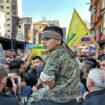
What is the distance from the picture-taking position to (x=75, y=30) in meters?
11.6

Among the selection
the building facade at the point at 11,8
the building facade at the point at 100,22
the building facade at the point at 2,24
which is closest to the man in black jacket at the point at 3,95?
the building facade at the point at 100,22

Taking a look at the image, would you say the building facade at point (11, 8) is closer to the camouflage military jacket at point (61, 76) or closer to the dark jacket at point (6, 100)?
the camouflage military jacket at point (61, 76)

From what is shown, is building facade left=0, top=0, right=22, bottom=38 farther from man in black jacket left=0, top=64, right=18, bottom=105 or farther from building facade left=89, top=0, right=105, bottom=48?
man in black jacket left=0, top=64, right=18, bottom=105

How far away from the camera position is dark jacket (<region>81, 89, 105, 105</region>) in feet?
16.8

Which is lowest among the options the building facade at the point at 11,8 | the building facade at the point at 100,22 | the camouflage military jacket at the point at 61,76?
the camouflage military jacket at the point at 61,76

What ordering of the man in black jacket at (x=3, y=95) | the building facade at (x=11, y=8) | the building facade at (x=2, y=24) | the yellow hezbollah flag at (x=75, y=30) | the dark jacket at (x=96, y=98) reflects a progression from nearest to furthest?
the man in black jacket at (x=3, y=95) < the dark jacket at (x=96, y=98) < the yellow hezbollah flag at (x=75, y=30) < the building facade at (x=2, y=24) < the building facade at (x=11, y=8)

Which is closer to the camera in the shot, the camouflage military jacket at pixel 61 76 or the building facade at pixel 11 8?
the camouflage military jacket at pixel 61 76

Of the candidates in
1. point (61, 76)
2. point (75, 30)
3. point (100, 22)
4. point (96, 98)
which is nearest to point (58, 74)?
point (61, 76)

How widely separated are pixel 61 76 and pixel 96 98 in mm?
460

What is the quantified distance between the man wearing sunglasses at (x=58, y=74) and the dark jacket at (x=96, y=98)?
192mm

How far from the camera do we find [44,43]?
17.4ft

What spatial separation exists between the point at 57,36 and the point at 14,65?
3086 mm

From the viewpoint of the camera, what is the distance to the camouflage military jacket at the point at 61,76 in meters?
5.16

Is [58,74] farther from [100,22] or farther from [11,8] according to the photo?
[11,8]
